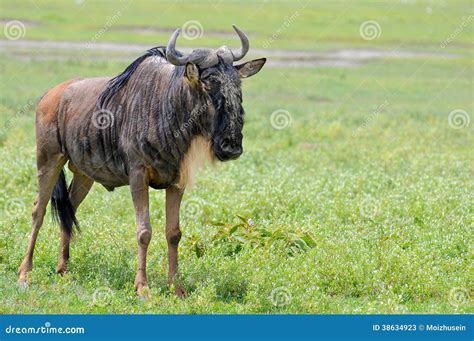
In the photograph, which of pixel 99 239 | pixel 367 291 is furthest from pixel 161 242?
pixel 367 291

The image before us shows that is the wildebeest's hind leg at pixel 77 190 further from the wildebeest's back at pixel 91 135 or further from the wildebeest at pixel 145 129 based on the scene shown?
the wildebeest's back at pixel 91 135

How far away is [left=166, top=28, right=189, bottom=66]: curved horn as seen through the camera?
9023 millimetres

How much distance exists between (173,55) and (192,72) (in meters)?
0.24

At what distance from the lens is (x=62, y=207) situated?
10.9 meters

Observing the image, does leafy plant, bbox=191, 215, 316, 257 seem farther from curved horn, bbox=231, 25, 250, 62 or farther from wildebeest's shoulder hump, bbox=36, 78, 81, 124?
curved horn, bbox=231, 25, 250, 62

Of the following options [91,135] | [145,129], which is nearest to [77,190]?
[91,135]

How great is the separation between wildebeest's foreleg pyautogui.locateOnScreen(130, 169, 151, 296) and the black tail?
141 cm

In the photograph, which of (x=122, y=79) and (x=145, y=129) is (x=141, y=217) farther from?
(x=122, y=79)

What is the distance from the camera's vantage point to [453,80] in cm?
3203

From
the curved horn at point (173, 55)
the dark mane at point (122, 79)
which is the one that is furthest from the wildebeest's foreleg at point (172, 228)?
the curved horn at point (173, 55)

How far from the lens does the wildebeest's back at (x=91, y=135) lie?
1002 cm

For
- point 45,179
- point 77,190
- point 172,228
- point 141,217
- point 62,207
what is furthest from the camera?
point 77,190

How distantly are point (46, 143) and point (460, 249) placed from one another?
191 inches
